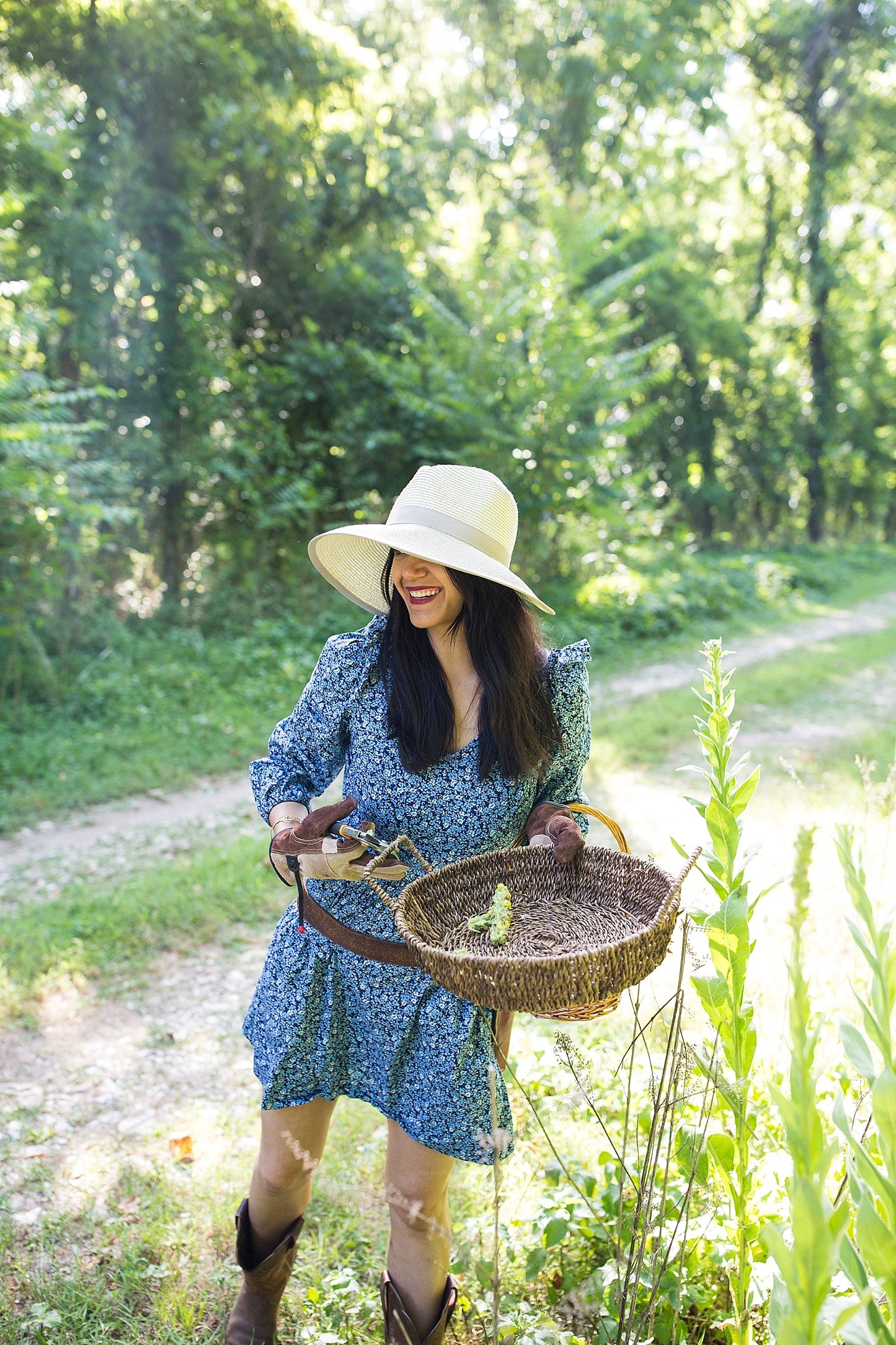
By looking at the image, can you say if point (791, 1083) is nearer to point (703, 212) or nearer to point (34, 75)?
point (34, 75)

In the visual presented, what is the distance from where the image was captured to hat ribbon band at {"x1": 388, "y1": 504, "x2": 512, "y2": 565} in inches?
84.0

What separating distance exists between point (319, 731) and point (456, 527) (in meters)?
0.58

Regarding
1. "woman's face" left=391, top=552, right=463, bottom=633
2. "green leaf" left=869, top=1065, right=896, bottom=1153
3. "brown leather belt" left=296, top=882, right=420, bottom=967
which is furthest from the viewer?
"woman's face" left=391, top=552, right=463, bottom=633

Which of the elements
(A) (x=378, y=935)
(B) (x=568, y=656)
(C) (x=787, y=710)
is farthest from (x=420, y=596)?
(C) (x=787, y=710)

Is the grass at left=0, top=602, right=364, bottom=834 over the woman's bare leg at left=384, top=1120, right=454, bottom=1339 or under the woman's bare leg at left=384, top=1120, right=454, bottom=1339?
under

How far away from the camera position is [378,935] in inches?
79.2

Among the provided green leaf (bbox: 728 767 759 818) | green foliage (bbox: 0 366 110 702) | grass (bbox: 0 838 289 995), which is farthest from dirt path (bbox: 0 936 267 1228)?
green foliage (bbox: 0 366 110 702)

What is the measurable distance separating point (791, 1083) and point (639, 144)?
1846 cm

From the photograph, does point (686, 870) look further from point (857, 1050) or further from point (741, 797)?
point (857, 1050)

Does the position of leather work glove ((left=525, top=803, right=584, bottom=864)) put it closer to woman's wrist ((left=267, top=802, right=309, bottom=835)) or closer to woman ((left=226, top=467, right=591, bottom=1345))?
woman ((left=226, top=467, right=591, bottom=1345))

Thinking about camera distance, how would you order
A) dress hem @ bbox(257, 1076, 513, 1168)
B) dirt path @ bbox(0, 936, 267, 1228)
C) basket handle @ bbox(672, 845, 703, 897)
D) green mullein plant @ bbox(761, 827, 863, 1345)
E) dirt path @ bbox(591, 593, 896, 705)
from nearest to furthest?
green mullein plant @ bbox(761, 827, 863, 1345), basket handle @ bbox(672, 845, 703, 897), dress hem @ bbox(257, 1076, 513, 1168), dirt path @ bbox(0, 936, 267, 1228), dirt path @ bbox(591, 593, 896, 705)

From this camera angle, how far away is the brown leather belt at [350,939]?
1986 mm

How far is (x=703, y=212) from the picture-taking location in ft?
74.0

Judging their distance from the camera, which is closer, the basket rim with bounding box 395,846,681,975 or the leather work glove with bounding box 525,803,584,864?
the basket rim with bounding box 395,846,681,975
